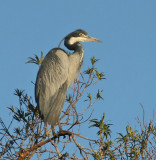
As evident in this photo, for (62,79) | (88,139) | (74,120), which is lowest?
(88,139)

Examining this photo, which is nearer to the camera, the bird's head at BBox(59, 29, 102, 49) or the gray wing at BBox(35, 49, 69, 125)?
the gray wing at BBox(35, 49, 69, 125)

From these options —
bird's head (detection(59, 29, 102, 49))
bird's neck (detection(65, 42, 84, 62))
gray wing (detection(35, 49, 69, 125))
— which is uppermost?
bird's head (detection(59, 29, 102, 49))

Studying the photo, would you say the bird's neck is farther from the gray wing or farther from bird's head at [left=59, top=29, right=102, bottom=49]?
the gray wing

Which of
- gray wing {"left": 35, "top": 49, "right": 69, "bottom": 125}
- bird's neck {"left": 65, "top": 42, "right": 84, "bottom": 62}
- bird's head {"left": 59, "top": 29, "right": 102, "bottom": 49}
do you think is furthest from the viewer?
bird's head {"left": 59, "top": 29, "right": 102, "bottom": 49}

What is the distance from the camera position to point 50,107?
4895 mm

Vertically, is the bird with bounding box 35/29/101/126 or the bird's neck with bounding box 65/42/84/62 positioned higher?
the bird's neck with bounding box 65/42/84/62

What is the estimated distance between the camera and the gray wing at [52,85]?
474 centimetres

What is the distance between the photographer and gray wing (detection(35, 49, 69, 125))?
187 inches

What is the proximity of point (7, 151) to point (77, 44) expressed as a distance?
109 inches

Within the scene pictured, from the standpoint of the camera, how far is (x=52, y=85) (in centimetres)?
520

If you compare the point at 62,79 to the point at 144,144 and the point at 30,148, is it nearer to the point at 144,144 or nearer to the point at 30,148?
the point at 30,148

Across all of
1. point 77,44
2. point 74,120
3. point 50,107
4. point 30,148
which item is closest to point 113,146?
point 74,120

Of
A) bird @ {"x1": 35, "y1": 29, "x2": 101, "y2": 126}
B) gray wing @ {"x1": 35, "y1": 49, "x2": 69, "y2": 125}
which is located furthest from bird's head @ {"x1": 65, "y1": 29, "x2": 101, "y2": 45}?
gray wing @ {"x1": 35, "y1": 49, "x2": 69, "y2": 125}

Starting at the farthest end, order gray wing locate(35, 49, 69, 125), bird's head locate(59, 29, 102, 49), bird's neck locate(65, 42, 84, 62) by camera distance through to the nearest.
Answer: bird's head locate(59, 29, 102, 49) < bird's neck locate(65, 42, 84, 62) < gray wing locate(35, 49, 69, 125)
